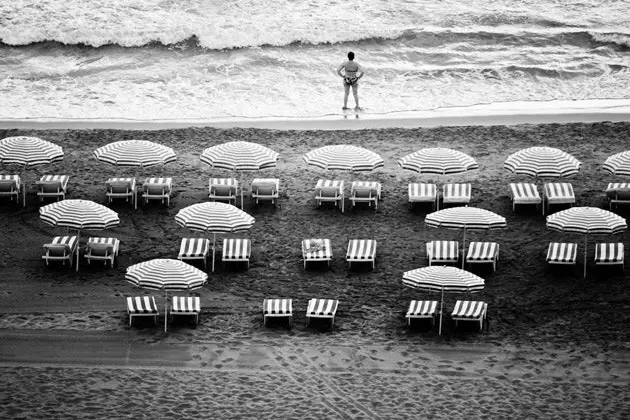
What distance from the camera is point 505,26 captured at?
4222 cm

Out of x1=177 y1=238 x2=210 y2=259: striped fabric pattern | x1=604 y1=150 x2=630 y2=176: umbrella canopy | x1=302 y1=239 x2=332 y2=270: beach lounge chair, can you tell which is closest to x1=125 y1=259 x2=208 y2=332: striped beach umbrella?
x1=177 y1=238 x2=210 y2=259: striped fabric pattern

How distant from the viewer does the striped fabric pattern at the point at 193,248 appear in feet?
79.3

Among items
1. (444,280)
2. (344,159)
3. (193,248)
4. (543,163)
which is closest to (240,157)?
(344,159)

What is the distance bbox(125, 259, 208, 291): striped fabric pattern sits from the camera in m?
21.7

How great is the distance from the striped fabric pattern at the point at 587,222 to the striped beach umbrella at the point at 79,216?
24.2ft

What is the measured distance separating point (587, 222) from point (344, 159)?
494 cm

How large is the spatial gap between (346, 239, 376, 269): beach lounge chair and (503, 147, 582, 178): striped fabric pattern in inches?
138

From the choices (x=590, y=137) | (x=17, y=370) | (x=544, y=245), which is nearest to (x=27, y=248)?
(x=17, y=370)

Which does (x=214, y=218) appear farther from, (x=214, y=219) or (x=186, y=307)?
(x=186, y=307)

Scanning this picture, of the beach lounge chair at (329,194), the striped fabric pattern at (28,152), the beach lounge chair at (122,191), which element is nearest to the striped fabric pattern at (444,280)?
the beach lounge chair at (329,194)

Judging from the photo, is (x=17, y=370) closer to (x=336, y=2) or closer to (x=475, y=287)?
(x=475, y=287)

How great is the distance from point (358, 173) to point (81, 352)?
9038 mm

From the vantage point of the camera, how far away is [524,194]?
1030 inches

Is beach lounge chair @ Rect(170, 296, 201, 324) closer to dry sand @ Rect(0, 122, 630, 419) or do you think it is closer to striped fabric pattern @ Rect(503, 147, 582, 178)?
dry sand @ Rect(0, 122, 630, 419)
